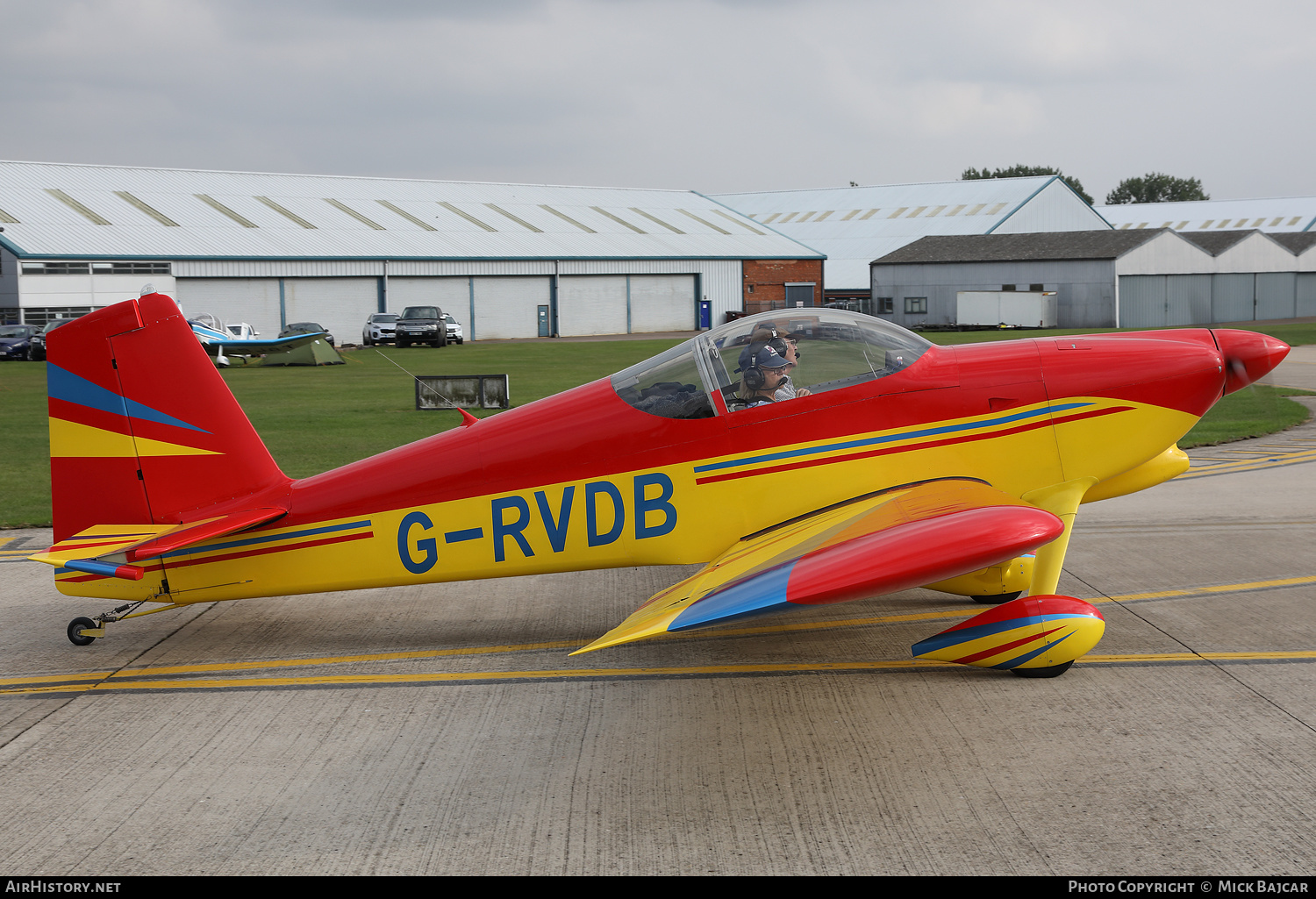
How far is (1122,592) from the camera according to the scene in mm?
7660

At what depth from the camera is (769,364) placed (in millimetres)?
6328

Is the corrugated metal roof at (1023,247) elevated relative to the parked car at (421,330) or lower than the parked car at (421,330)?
elevated

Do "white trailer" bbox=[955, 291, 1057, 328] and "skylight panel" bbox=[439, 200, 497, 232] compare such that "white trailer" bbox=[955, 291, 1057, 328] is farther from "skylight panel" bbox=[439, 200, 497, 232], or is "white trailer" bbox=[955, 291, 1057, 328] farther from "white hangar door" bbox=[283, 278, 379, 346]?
"white hangar door" bbox=[283, 278, 379, 346]

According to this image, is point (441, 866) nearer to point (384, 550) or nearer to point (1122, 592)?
point (384, 550)

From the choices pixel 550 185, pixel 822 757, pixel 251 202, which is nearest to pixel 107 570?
pixel 822 757

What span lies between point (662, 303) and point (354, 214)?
1671 centimetres

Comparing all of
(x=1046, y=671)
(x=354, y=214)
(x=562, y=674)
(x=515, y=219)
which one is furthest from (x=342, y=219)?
(x=1046, y=671)

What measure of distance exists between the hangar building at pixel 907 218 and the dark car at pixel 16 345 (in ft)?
116

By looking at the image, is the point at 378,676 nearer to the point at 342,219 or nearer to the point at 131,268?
the point at 131,268

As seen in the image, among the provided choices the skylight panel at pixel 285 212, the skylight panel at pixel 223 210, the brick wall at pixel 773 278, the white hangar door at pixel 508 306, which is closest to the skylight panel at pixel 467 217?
the white hangar door at pixel 508 306

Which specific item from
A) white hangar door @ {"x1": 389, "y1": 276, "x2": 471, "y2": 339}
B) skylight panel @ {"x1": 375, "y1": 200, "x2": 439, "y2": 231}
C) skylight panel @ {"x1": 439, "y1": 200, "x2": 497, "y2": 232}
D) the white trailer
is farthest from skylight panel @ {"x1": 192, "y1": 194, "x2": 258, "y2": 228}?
the white trailer

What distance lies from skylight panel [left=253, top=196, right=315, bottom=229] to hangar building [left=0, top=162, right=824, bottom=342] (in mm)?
88

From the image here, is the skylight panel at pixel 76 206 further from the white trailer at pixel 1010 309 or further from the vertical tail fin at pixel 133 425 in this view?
the vertical tail fin at pixel 133 425

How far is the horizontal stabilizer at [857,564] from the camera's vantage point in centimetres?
446
